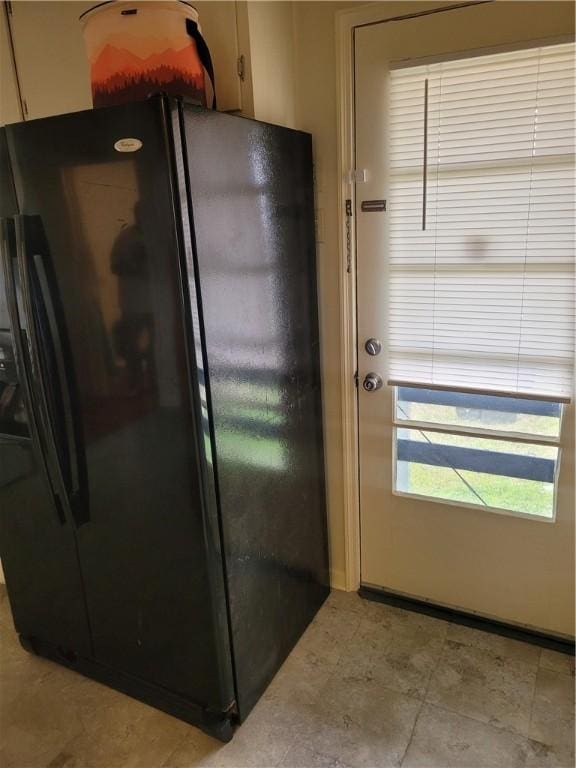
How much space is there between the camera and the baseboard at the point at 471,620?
6.67ft

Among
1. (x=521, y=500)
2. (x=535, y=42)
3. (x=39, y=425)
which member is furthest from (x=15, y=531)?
(x=535, y=42)

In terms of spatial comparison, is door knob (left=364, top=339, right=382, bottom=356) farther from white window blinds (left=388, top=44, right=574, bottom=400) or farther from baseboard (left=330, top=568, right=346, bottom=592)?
baseboard (left=330, top=568, right=346, bottom=592)

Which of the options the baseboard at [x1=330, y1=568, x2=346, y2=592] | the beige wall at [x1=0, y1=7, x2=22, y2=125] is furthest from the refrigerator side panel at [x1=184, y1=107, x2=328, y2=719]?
the beige wall at [x1=0, y1=7, x2=22, y2=125]

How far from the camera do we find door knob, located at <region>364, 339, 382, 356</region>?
202 centimetres

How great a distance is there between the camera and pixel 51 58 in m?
1.90

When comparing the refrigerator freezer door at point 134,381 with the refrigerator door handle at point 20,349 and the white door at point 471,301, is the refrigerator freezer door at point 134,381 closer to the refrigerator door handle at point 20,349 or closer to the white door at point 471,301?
the refrigerator door handle at point 20,349

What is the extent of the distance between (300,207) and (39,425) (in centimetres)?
109

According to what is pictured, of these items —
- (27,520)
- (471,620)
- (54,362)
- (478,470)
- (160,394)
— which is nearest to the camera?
(160,394)

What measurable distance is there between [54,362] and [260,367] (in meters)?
0.60

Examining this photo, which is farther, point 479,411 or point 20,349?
point 479,411

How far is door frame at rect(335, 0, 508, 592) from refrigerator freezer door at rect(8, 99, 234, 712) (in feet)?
2.56

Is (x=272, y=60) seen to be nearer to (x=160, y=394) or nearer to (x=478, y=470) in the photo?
(x=160, y=394)

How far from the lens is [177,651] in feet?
5.70

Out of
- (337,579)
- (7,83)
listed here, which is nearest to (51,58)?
(7,83)
